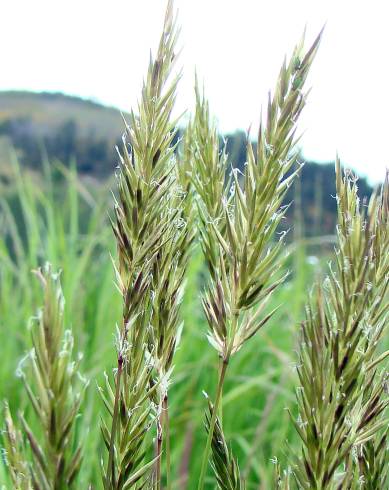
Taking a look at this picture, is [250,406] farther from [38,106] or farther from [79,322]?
[38,106]

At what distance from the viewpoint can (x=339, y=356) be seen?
17.3 inches

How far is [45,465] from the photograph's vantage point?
1.15ft

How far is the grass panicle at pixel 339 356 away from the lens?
1.41 feet

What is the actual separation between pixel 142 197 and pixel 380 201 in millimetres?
164

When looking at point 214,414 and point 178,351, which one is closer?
point 214,414

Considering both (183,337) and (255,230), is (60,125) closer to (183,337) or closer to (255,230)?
(183,337)

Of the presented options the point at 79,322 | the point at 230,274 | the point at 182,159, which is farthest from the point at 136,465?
the point at 79,322

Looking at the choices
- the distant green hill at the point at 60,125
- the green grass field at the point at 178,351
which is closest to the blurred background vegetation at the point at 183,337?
the green grass field at the point at 178,351

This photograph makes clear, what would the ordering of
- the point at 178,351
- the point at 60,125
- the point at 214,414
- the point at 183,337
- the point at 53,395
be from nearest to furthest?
the point at 53,395 → the point at 214,414 → the point at 178,351 → the point at 183,337 → the point at 60,125

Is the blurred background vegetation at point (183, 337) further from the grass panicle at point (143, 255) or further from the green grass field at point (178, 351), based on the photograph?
the grass panicle at point (143, 255)

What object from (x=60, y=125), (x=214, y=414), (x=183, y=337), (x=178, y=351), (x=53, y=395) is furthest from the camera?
(x=60, y=125)

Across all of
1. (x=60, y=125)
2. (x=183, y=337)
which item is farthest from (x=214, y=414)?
(x=60, y=125)

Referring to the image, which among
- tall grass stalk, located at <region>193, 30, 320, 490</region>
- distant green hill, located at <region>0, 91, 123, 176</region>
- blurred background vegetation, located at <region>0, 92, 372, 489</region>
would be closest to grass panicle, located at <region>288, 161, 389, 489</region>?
tall grass stalk, located at <region>193, 30, 320, 490</region>

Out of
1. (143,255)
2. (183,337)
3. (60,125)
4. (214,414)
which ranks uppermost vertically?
(60,125)
